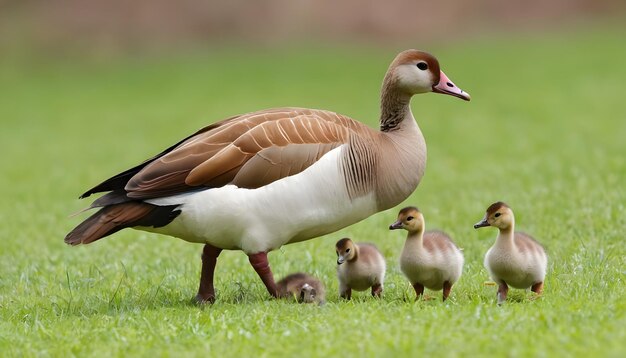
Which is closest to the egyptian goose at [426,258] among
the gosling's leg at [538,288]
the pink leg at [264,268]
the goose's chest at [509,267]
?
the goose's chest at [509,267]

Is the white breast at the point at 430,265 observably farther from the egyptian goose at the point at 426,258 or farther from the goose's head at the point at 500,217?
the goose's head at the point at 500,217

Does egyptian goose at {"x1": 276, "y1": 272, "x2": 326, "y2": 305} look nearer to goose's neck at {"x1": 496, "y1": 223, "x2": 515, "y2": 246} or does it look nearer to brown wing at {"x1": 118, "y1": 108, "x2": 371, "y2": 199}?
brown wing at {"x1": 118, "y1": 108, "x2": 371, "y2": 199}

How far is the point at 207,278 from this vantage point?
7852 mm

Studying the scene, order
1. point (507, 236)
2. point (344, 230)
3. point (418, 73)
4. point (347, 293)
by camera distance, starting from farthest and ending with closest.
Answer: point (344, 230)
point (418, 73)
point (347, 293)
point (507, 236)

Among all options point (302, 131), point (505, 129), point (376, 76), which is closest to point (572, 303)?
point (302, 131)

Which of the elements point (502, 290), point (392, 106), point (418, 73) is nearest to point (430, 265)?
point (502, 290)

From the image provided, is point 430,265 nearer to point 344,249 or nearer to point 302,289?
point 344,249

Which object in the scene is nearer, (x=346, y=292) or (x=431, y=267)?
(x=431, y=267)

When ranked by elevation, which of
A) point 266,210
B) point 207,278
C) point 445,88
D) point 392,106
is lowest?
point 207,278

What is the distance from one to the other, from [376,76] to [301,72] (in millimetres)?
2359

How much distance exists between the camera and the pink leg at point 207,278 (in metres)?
7.82

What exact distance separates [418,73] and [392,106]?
345mm

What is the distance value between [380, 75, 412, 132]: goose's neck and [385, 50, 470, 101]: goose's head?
0.07 metres

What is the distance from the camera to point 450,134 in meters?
19.0
